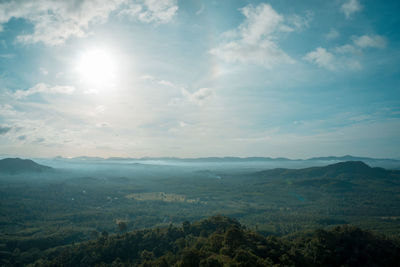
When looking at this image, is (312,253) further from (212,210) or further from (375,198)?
(375,198)

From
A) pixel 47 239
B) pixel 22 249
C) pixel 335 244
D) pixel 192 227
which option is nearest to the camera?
pixel 335 244

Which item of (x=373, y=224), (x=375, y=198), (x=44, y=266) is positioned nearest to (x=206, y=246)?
(x=44, y=266)

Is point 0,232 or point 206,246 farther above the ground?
point 206,246

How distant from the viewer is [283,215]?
14850 cm

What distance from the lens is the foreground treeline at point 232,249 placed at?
44.9 m

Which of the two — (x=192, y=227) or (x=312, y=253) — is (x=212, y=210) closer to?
(x=192, y=227)

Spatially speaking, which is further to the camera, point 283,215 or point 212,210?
point 212,210

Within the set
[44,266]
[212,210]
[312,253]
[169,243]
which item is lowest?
[212,210]

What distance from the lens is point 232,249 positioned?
48.8 metres

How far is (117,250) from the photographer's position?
69812 millimetres

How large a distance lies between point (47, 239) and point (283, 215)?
427 feet

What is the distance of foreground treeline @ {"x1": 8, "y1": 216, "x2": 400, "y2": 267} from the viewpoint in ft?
147

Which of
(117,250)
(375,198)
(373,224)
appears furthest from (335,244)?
(375,198)

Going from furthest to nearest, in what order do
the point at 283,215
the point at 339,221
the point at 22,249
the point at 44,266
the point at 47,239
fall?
the point at 283,215, the point at 339,221, the point at 47,239, the point at 22,249, the point at 44,266
